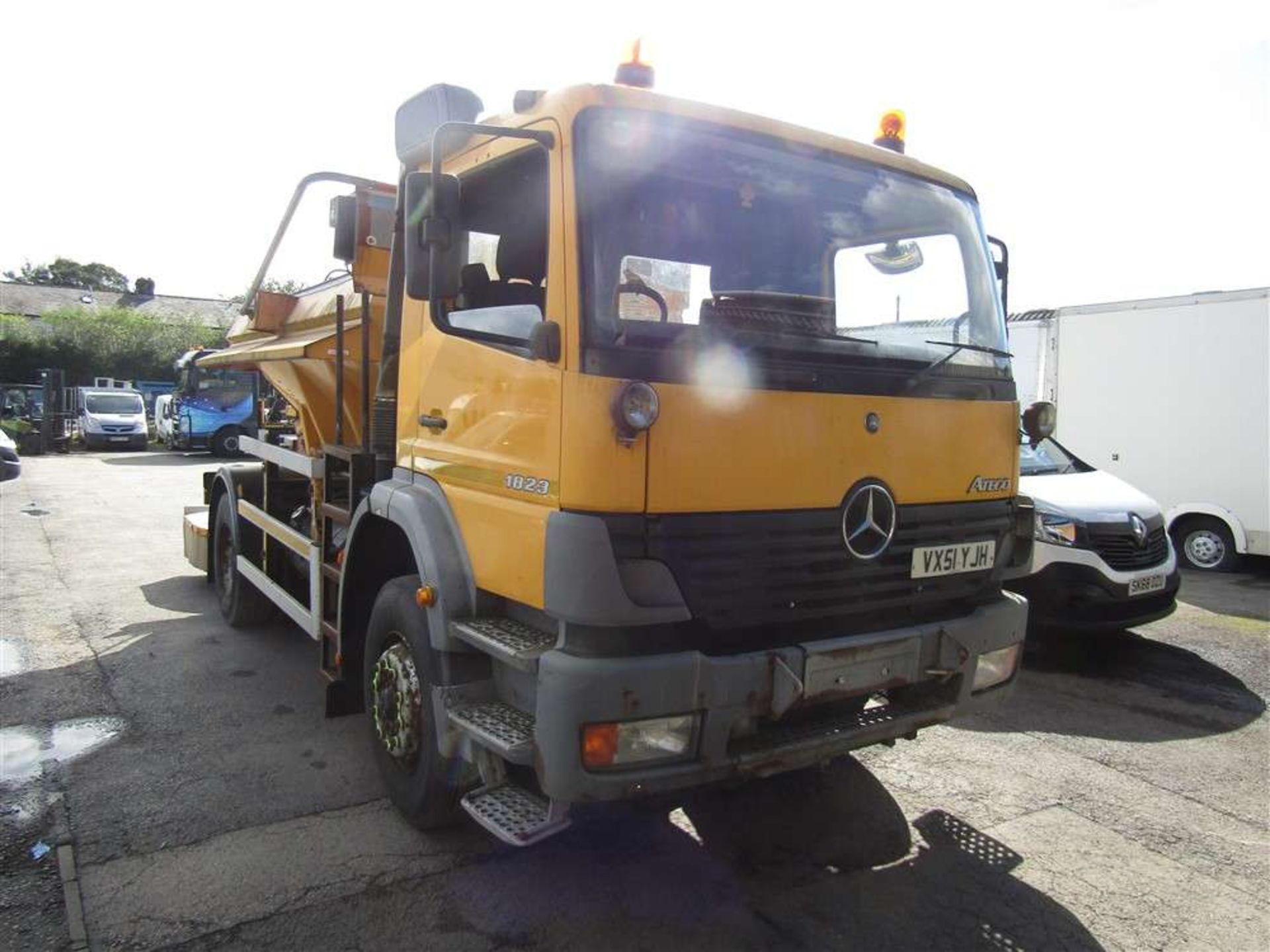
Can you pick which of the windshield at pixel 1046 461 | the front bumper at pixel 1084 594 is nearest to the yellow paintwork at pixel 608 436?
the front bumper at pixel 1084 594

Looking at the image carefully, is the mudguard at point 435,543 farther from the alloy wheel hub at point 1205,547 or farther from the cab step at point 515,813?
the alloy wheel hub at point 1205,547

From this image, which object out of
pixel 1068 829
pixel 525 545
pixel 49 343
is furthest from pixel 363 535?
pixel 49 343

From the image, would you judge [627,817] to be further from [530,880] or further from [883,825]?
[883,825]

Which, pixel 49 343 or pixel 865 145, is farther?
pixel 49 343

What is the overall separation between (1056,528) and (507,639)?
501cm

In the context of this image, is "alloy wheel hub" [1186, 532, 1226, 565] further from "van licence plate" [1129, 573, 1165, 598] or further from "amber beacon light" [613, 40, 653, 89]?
"amber beacon light" [613, 40, 653, 89]

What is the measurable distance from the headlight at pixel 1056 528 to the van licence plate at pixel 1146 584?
484mm

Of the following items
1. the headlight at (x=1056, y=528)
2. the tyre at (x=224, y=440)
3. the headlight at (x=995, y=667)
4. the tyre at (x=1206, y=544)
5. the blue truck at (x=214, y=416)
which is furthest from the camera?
the tyre at (x=224, y=440)

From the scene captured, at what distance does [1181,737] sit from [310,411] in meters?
5.41

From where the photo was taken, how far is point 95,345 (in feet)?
117

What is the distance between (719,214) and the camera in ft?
10.6

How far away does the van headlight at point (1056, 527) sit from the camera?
6387mm

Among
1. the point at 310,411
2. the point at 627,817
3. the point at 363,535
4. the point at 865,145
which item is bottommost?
the point at 627,817

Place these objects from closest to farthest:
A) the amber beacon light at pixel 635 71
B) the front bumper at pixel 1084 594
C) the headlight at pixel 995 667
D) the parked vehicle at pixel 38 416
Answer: the amber beacon light at pixel 635 71 < the headlight at pixel 995 667 < the front bumper at pixel 1084 594 < the parked vehicle at pixel 38 416
